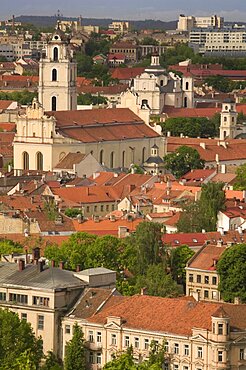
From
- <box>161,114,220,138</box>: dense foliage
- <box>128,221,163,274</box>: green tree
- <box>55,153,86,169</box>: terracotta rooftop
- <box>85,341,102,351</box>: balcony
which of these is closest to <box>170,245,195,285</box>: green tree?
<box>128,221,163,274</box>: green tree

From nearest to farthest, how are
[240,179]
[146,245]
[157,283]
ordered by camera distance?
[157,283] → [146,245] → [240,179]

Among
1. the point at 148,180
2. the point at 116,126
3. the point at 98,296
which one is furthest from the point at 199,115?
the point at 98,296

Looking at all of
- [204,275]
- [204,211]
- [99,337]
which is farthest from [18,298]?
[204,211]

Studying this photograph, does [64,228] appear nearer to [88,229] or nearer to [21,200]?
[88,229]

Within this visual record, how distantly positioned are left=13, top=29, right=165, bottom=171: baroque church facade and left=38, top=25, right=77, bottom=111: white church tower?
7.16 meters

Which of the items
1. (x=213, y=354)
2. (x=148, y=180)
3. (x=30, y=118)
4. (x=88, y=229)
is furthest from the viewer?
(x=30, y=118)

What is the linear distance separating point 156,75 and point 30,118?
3349 cm

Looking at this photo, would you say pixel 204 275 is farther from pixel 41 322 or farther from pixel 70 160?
pixel 70 160

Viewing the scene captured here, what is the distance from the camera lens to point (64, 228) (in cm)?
6688

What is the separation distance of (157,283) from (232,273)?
297 centimetres

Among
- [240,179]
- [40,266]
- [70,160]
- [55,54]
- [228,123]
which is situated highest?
[40,266]

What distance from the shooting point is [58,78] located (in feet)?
386

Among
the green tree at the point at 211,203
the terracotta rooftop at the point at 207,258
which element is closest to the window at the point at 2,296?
the terracotta rooftop at the point at 207,258

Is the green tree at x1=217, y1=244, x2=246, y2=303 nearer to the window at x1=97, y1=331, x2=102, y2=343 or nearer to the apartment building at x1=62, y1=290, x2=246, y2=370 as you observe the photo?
the apartment building at x1=62, y1=290, x2=246, y2=370
